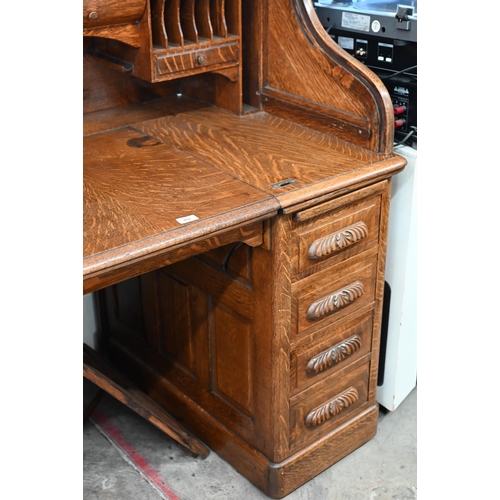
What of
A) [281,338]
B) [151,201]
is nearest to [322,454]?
[281,338]

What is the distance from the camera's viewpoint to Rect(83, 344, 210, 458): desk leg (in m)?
1.98

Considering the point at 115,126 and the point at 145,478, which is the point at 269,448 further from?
the point at 115,126

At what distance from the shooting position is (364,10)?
2.07 metres

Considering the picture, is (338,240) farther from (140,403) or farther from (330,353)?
(140,403)

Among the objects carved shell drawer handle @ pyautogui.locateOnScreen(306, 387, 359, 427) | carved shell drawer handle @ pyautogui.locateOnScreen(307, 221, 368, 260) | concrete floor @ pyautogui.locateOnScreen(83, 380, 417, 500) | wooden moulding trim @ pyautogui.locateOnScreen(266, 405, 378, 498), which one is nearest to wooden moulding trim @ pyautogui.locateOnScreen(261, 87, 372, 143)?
carved shell drawer handle @ pyautogui.locateOnScreen(307, 221, 368, 260)

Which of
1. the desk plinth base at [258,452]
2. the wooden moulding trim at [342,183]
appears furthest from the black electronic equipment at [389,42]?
the desk plinth base at [258,452]

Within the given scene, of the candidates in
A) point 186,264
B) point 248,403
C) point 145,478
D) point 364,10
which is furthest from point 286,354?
point 364,10

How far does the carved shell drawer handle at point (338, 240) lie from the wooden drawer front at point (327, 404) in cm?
42

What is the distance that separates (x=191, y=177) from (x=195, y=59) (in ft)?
1.40

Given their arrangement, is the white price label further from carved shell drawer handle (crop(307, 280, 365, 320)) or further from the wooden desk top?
carved shell drawer handle (crop(307, 280, 365, 320))

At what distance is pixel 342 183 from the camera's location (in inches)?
65.2

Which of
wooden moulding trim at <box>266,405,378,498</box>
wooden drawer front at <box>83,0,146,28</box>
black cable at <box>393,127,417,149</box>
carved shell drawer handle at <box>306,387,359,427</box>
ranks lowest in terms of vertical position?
wooden moulding trim at <box>266,405,378,498</box>

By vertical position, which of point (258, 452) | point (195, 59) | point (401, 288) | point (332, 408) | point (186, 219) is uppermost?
point (195, 59)

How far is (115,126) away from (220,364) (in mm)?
779
